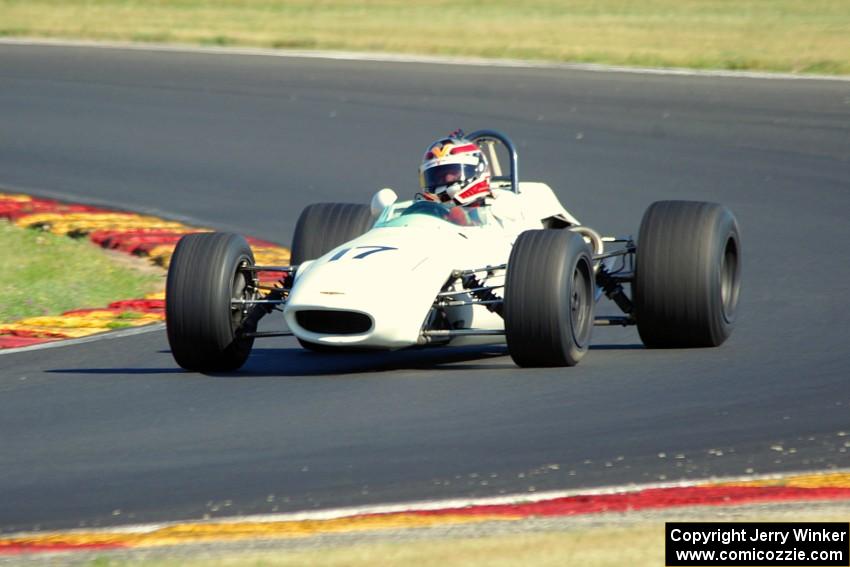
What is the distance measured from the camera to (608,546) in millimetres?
5957

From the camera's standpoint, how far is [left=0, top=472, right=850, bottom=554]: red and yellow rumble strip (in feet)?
20.6

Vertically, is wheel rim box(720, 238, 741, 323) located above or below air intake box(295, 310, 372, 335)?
above

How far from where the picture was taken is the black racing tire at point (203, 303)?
961 cm

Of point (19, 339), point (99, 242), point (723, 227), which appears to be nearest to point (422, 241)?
point (723, 227)

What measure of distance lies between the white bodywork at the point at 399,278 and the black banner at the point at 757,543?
10.5 ft

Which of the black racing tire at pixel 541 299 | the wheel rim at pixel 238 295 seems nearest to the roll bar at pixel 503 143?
the black racing tire at pixel 541 299

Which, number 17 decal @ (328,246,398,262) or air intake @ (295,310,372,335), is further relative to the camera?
number 17 decal @ (328,246,398,262)

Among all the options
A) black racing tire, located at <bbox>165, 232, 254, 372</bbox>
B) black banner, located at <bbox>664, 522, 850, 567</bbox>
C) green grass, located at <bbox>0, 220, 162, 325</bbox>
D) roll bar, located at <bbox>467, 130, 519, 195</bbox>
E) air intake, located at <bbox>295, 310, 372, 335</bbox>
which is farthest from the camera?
green grass, located at <bbox>0, 220, 162, 325</bbox>

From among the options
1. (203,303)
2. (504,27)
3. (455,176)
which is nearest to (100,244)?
(455,176)

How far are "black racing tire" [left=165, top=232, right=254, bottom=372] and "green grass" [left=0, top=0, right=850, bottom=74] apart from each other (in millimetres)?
15428

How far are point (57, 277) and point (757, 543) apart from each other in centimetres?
922

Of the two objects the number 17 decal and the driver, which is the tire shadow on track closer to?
the number 17 decal

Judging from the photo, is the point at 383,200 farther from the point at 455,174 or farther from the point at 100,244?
the point at 100,244

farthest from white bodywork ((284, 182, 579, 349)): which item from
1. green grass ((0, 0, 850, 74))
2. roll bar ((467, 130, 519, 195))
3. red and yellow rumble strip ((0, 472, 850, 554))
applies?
green grass ((0, 0, 850, 74))
